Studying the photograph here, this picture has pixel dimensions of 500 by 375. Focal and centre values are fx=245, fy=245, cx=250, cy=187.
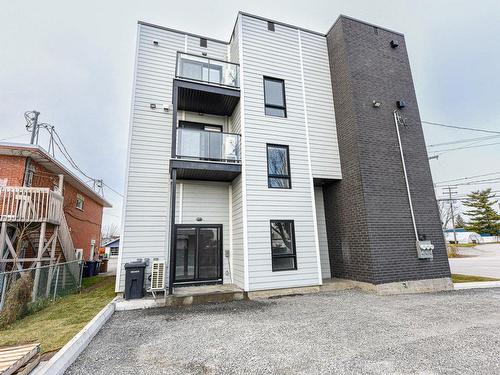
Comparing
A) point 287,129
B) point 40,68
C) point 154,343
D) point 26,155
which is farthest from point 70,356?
point 40,68

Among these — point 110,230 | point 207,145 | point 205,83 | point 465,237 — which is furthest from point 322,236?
point 110,230

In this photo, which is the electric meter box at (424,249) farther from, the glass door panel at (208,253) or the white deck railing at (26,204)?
the white deck railing at (26,204)

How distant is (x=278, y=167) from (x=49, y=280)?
788cm

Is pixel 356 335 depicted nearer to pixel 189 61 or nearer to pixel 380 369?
pixel 380 369

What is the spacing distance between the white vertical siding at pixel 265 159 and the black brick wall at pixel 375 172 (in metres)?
1.37

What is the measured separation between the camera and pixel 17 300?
5562mm

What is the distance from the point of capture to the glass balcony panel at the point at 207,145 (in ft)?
25.5

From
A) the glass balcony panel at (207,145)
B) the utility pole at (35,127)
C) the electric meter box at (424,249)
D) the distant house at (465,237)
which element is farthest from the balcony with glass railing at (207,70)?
the distant house at (465,237)

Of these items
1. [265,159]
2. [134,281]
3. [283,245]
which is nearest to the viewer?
[134,281]

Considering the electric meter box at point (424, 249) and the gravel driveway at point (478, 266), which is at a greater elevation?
the electric meter box at point (424, 249)

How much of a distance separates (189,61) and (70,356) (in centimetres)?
834

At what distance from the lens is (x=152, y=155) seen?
8.29m

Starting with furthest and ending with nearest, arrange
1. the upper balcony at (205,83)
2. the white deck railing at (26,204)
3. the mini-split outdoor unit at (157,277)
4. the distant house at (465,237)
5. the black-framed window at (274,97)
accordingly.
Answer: the distant house at (465,237), the black-framed window at (274,97), the white deck railing at (26,204), the upper balcony at (205,83), the mini-split outdoor unit at (157,277)

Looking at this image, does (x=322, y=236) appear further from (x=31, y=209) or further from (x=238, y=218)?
(x=31, y=209)
